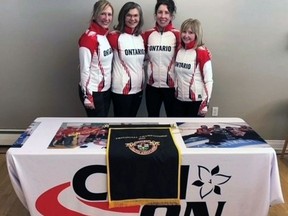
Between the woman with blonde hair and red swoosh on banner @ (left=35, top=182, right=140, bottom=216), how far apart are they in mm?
1016

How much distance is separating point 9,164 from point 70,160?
342 mm

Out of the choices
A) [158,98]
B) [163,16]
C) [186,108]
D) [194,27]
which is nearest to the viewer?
[194,27]

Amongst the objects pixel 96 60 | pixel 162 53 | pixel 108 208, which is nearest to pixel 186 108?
pixel 162 53

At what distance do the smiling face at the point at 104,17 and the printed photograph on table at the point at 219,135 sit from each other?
941 millimetres

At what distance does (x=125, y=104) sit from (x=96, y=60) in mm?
446

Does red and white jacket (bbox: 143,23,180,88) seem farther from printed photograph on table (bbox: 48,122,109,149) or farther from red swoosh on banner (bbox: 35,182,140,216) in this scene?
red swoosh on banner (bbox: 35,182,140,216)

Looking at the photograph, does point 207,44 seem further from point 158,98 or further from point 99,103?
point 99,103

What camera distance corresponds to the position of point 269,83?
117 inches

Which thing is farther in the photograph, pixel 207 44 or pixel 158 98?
pixel 207 44

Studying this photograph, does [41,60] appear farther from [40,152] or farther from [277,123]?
[277,123]

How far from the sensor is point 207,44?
285 cm

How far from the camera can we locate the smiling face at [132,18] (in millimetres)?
2312

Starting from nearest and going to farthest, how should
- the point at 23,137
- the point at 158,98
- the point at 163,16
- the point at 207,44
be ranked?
the point at 23,137, the point at 163,16, the point at 158,98, the point at 207,44

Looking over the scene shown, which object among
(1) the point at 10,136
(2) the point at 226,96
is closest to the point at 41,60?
(1) the point at 10,136
